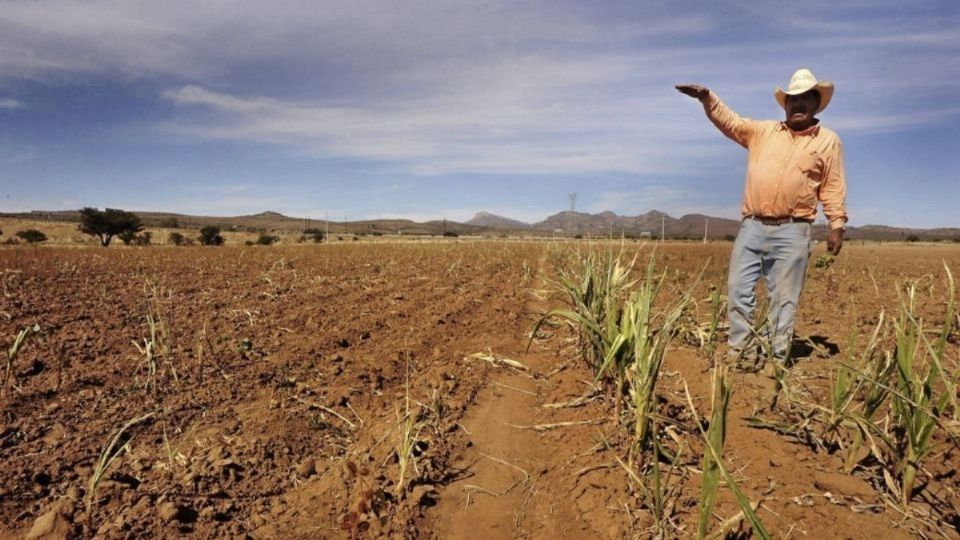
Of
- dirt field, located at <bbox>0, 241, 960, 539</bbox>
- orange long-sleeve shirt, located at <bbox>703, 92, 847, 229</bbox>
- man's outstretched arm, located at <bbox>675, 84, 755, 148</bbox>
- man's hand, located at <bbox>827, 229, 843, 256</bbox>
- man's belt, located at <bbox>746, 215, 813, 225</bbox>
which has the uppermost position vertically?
man's outstretched arm, located at <bbox>675, 84, 755, 148</bbox>

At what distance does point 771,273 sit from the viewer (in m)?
3.86

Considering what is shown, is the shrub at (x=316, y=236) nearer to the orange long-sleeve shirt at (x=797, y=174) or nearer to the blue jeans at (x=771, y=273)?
the blue jeans at (x=771, y=273)

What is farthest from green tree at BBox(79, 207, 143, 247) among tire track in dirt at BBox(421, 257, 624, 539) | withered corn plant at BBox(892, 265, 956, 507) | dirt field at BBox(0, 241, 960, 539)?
withered corn plant at BBox(892, 265, 956, 507)

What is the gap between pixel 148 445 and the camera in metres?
2.27

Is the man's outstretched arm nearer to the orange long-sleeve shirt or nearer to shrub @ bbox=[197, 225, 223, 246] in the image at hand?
the orange long-sleeve shirt

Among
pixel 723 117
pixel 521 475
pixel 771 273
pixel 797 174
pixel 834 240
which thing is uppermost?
pixel 723 117

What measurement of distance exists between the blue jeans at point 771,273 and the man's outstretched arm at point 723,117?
709mm

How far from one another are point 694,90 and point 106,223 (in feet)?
171

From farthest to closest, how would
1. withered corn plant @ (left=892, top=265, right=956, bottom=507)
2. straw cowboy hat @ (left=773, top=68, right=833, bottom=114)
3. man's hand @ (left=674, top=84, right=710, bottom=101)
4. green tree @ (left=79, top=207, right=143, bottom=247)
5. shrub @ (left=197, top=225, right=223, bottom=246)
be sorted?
1. green tree @ (left=79, top=207, right=143, bottom=247)
2. shrub @ (left=197, top=225, right=223, bottom=246)
3. man's hand @ (left=674, top=84, right=710, bottom=101)
4. straw cowboy hat @ (left=773, top=68, right=833, bottom=114)
5. withered corn plant @ (left=892, top=265, right=956, bottom=507)

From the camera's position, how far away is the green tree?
42.2 meters

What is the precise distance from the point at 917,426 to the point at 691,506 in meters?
0.89

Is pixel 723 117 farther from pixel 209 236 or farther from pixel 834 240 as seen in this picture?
pixel 209 236

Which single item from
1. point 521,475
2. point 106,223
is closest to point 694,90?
point 521,475

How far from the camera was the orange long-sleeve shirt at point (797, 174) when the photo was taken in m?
3.58
